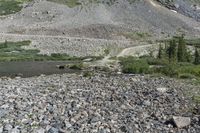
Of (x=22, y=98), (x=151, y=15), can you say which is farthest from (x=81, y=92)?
(x=151, y=15)

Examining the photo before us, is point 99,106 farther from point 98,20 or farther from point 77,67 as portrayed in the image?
point 98,20

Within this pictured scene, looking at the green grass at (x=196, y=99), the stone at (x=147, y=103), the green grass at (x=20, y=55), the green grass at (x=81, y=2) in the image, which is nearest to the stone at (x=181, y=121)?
the stone at (x=147, y=103)

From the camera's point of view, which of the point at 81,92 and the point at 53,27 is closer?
the point at 81,92

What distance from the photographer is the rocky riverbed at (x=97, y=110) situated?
32531 millimetres

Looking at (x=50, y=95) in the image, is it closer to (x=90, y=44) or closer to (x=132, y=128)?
(x=132, y=128)

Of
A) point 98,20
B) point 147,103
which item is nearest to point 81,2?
point 98,20

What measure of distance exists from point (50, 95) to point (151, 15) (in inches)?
5566

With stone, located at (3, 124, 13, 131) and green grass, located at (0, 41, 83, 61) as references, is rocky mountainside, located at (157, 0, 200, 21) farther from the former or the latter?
stone, located at (3, 124, 13, 131)

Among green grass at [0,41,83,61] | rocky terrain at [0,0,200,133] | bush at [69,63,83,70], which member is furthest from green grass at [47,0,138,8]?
bush at [69,63,83,70]

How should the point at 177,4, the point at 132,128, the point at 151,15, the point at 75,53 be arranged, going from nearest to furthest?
1. the point at 132,128
2. the point at 75,53
3. the point at 151,15
4. the point at 177,4

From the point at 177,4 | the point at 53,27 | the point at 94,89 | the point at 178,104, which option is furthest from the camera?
the point at 177,4

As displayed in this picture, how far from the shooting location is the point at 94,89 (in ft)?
157

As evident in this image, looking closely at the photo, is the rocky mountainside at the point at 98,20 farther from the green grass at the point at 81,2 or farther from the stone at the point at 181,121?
the stone at the point at 181,121

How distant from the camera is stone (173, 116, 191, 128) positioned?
108ft
